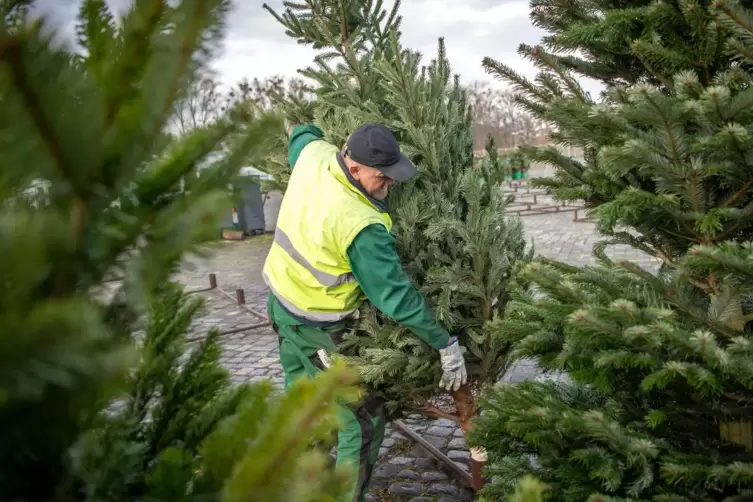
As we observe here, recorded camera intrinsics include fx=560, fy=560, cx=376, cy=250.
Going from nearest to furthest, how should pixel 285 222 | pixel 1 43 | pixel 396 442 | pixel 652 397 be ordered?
pixel 1 43
pixel 652 397
pixel 285 222
pixel 396 442

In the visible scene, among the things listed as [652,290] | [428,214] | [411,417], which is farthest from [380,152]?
[411,417]

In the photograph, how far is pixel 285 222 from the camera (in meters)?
3.68

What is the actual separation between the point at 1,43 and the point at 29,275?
0.68 ft

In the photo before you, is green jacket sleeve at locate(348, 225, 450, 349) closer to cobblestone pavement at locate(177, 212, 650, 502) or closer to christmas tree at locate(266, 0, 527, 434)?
christmas tree at locate(266, 0, 527, 434)

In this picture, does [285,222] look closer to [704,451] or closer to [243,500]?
[704,451]

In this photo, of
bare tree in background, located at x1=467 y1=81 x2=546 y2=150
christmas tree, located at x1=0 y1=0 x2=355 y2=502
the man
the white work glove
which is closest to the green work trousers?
the man

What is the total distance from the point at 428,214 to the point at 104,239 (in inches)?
114

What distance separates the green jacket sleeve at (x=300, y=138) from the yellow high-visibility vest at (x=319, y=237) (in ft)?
0.81

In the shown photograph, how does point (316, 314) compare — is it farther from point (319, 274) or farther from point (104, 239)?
point (104, 239)

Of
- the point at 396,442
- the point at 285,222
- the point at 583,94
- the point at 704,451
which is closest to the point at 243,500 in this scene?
the point at 704,451

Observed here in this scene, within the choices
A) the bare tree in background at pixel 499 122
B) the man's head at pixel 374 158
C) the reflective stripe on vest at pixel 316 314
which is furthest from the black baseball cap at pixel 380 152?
the bare tree in background at pixel 499 122

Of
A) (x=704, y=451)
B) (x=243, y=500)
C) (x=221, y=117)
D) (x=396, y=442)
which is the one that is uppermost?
(x=221, y=117)

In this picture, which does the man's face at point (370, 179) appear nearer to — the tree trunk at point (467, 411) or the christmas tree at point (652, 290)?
the christmas tree at point (652, 290)

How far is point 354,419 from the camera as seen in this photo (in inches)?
137
